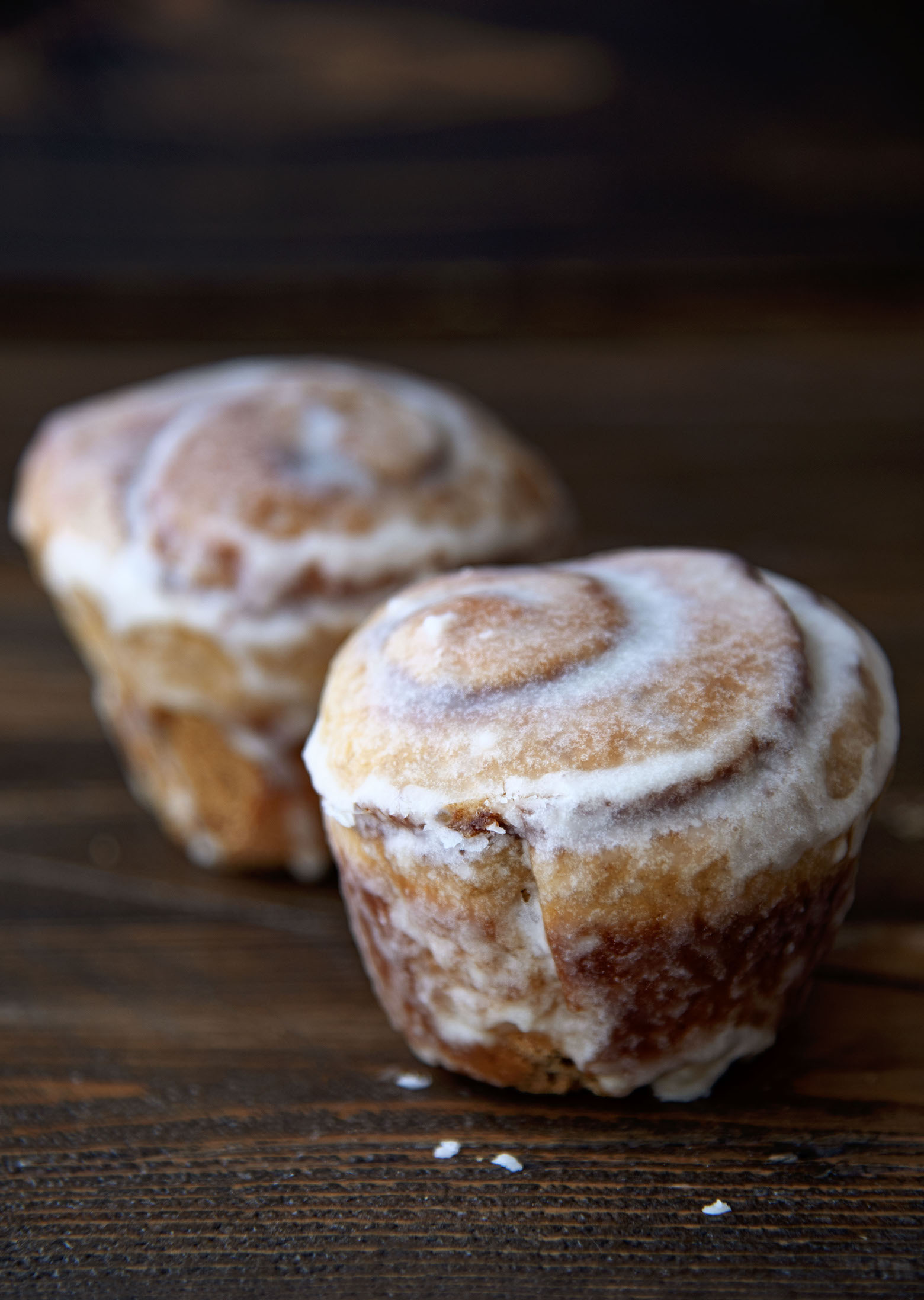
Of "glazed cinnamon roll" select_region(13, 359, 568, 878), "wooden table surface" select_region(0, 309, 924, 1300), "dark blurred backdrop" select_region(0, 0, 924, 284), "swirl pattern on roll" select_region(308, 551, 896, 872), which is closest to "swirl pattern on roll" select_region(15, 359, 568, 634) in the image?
"glazed cinnamon roll" select_region(13, 359, 568, 878)

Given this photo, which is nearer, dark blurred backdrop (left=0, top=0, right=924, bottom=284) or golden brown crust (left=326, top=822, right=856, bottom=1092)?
golden brown crust (left=326, top=822, right=856, bottom=1092)

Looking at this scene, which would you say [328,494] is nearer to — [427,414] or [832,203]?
[427,414]


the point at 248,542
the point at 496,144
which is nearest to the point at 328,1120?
the point at 248,542

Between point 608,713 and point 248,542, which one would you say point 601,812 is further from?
point 248,542

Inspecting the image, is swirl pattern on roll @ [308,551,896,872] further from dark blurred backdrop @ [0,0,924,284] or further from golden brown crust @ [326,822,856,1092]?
dark blurred backdrop @ [0,0,924,284]

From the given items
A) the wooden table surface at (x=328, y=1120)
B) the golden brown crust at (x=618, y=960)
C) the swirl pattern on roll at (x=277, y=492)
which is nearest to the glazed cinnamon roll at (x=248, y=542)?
the swirl pattern on roll at (x=277, y=492)

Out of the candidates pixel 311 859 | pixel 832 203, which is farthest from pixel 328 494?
pixel 832 203

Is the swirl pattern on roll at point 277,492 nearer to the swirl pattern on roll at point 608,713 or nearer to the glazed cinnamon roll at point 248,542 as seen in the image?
the glazed cinnamon roll at point 248,542
